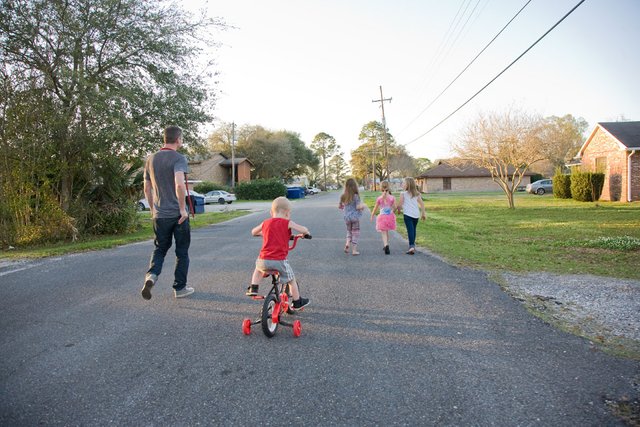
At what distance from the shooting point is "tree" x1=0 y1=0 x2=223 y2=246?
36.7 feet

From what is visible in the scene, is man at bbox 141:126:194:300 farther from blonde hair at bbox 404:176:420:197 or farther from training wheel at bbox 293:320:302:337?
blonde hair at bbox 404:176:420:197

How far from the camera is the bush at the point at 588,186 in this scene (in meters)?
26.1

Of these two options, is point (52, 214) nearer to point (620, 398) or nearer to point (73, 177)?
point (73, 177)

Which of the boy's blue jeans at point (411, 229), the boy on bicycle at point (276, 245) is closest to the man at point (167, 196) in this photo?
the boy on bicycle at point (276, 245)

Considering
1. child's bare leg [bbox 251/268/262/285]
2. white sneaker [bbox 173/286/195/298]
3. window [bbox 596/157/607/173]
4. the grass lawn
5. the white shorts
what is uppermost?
window [bbox 596/157/607/173]

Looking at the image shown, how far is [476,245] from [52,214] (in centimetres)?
1163

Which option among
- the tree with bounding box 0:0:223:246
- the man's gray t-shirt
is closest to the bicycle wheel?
the man's gray t-shirt

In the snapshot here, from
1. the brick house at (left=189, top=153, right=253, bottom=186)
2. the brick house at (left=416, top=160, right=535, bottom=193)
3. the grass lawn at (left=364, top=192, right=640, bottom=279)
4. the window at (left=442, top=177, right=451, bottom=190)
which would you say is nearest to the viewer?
the grass lawn at (left=364, top=192, right=640, bottom=279)

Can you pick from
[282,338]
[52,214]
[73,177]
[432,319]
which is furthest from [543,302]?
[73,177]

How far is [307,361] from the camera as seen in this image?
10.9 feet

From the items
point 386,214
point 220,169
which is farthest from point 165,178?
point 220,169

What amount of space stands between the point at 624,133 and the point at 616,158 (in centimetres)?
172

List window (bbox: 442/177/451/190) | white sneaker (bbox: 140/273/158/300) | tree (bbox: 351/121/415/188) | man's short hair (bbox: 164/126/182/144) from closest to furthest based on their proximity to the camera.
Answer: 1. white sneaker (bbox: 140/273/158/300)
2. man's short hair (bbox: 164/126/182/144)
3. window (bbox: 442/177/451/190)
4. tree (bbox: 351/121/415/188)

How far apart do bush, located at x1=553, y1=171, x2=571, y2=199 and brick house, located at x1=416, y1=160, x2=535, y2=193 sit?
86.3 feet
